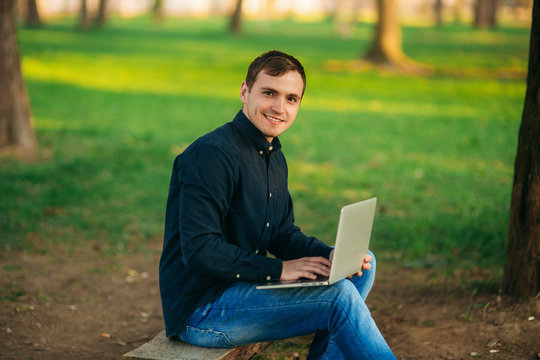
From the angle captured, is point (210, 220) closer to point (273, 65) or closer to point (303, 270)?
point (303, 270)

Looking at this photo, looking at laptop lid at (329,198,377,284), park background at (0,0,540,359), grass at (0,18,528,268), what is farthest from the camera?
grass at (0,18,528,268)

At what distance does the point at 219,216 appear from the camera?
2.91 metres

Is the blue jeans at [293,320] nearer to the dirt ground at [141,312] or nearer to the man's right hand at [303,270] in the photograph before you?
the man's right hand at [303,270]

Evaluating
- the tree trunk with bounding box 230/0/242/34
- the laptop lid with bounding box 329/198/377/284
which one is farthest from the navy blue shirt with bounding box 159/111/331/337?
the tree trunk with bounding box 230/0/242/34

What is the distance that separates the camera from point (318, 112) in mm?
13609

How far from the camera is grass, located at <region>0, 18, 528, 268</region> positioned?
6430mm

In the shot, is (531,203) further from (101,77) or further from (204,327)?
(101,77)

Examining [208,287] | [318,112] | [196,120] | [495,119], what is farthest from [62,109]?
[208,287]

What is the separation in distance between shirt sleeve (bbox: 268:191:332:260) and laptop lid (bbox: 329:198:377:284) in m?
0.31

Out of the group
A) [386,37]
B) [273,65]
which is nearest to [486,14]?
[386,37]

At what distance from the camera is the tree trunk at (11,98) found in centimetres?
854

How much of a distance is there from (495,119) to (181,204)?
10.6m

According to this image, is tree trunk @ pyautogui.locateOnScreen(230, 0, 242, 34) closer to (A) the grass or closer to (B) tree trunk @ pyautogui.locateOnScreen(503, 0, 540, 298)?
(A) the grass

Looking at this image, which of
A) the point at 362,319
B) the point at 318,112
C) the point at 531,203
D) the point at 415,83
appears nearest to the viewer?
the point at 362,319
